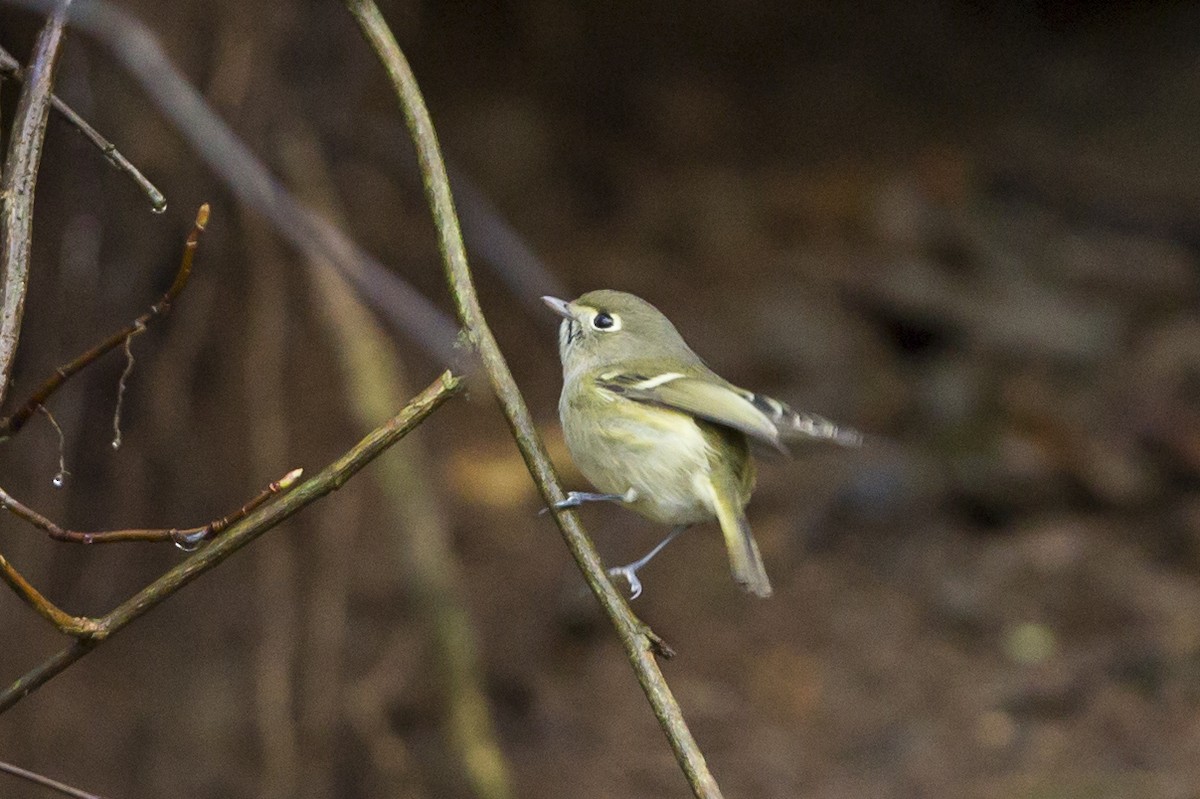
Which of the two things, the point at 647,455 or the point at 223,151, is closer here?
the point at 647,455

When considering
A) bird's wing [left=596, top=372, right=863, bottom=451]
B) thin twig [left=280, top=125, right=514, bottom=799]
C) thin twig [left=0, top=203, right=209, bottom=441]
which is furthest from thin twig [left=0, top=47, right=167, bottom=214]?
thin twig [left=280, top=125, right=514, bottom=799]

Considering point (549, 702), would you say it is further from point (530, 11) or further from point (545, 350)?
point (530, 11)

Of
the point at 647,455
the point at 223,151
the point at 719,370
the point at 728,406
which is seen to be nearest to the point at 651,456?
the point at 647,455

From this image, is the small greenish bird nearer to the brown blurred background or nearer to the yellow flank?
the yellow flank

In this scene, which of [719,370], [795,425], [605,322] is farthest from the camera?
[719,370]

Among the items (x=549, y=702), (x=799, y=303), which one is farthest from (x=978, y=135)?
(x=549, y=702)

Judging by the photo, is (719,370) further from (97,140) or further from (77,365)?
(77,365)
